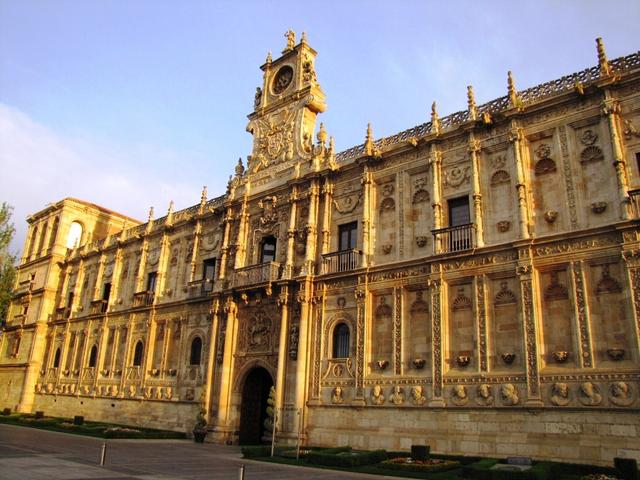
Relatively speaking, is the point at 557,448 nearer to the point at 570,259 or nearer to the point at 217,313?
the point at 570,259

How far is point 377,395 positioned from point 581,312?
323 inches

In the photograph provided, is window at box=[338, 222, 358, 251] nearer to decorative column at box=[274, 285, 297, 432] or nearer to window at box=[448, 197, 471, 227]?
decorative column at box=[274, 285, 297, 432]

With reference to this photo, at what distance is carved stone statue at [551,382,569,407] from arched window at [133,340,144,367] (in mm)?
25560

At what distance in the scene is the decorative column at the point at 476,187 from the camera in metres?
20.6

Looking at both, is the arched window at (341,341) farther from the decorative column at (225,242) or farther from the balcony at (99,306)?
the balcony at (99,306)

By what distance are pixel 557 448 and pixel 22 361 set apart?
42.3 meters

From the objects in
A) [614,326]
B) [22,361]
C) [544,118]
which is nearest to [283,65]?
[544,118]

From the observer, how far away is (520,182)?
19984mm

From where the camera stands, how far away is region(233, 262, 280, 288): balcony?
2678 centimetres

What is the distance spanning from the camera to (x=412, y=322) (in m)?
21.6

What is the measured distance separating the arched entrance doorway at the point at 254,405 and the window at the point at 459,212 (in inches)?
480

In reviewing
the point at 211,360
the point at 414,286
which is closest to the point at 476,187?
the point at 414,286

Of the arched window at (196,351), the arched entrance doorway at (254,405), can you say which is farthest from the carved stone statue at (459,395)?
the arched window at (196,351)

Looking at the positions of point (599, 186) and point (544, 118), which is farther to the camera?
point (544, 118)
